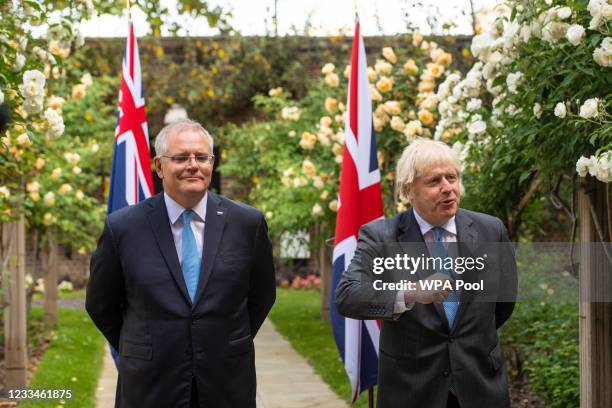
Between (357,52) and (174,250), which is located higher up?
(357,52)

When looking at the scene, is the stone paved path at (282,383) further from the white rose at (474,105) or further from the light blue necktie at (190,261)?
the light blue necktie at (190,261)

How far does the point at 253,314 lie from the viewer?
389 cm

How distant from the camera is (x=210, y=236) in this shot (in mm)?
3561

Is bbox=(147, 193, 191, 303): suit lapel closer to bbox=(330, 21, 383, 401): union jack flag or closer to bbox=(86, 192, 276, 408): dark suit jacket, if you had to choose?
bbox=(86, 192, 276, 408): dark suit jacket

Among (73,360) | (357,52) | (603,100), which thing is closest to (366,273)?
(603,100)

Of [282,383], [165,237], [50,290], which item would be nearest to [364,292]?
[165,237]

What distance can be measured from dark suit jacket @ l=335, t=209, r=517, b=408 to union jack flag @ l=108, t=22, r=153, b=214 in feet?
11.0

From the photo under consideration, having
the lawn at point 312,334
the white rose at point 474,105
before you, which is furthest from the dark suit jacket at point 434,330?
the lawn at point 312,334

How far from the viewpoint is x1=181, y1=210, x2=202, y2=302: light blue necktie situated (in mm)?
3508

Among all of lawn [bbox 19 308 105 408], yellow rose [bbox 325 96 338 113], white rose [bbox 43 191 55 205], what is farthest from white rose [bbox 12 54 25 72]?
yellow rose [bbox 325 96 338 113]

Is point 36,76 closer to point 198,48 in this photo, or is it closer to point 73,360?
point 73,360

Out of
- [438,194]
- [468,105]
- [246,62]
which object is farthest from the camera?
[246,62]

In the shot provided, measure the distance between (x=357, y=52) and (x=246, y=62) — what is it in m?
11.8

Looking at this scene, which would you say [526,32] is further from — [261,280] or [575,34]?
[261,280]
